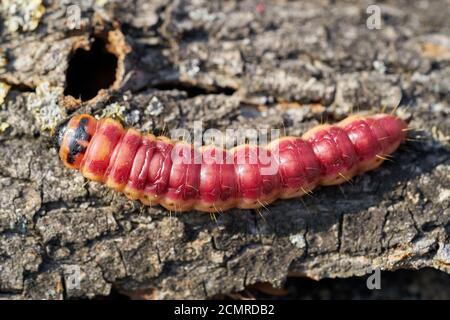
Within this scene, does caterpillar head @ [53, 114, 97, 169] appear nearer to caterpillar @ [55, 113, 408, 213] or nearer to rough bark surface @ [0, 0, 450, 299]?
caterpillar @ [55, 113, 408, 213]

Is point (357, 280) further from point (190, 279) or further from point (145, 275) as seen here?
point (145, 275)

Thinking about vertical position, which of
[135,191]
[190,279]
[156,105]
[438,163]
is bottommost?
[190,279]

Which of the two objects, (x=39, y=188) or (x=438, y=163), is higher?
(x=438, y=163)

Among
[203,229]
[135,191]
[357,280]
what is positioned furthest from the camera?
[357,280]

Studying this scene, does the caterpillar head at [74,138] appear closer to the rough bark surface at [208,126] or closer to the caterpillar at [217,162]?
→ the caterpillar at [217,162]

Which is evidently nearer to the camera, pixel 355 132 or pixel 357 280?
pixel 355 132

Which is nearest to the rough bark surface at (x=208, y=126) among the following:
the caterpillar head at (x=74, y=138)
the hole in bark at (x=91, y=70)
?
the hole in bark at (x=91, y=70)

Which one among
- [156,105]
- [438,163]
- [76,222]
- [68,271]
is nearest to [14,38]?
[156,105]

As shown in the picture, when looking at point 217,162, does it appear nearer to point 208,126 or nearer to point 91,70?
point 208,126
